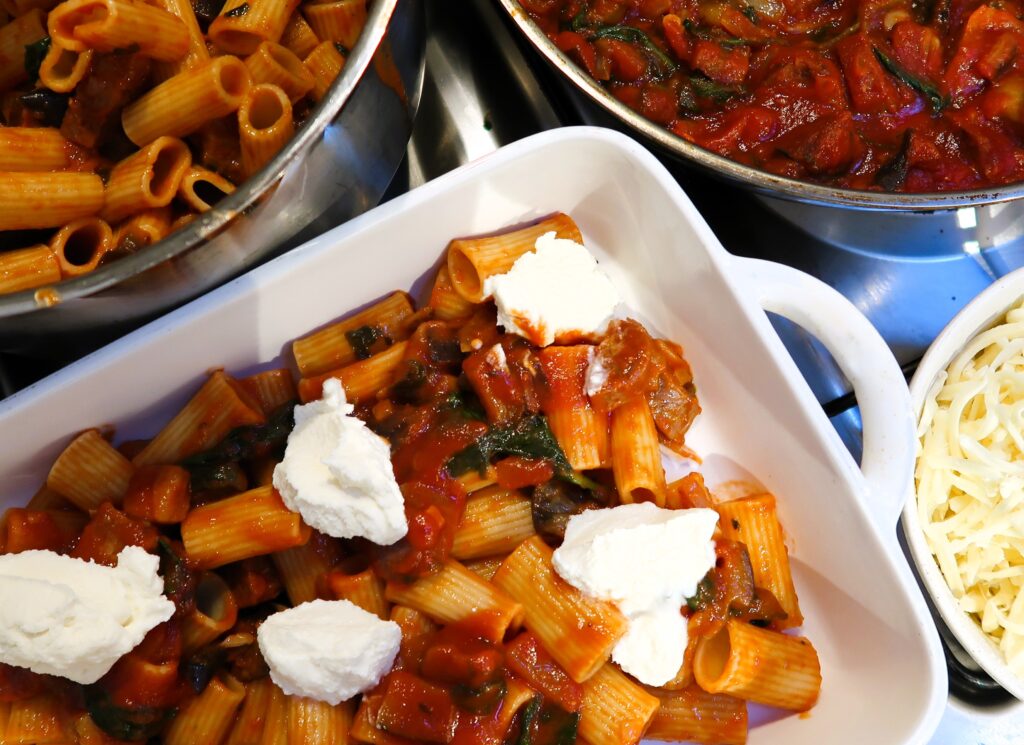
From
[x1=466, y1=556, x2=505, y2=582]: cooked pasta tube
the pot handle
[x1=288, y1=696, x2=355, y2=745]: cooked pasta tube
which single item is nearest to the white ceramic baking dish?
the pot handle

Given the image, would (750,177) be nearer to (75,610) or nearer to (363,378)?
(363,378)

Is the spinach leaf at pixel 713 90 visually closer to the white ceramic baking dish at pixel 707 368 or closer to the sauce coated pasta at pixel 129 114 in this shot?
the white ceramic baking dish at pixel 707 368

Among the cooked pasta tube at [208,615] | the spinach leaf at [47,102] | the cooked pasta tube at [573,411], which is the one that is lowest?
the cooked pasta tube at [208,615]

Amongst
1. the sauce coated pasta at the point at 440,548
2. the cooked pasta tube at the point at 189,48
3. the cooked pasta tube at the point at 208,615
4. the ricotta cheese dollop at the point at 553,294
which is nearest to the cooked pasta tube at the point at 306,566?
the sauce coated pasta at the point at 440,548

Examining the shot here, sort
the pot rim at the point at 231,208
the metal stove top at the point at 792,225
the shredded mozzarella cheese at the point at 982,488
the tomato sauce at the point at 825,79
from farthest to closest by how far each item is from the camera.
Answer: the metal stove top at the point at 792,225 → the tomato sauce at the point at 825,79 → the shredded mozzarella cheese at the point at 982,488 → the pot rim at the point at 231,208

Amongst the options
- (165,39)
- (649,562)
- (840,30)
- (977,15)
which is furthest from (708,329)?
(165,39)
